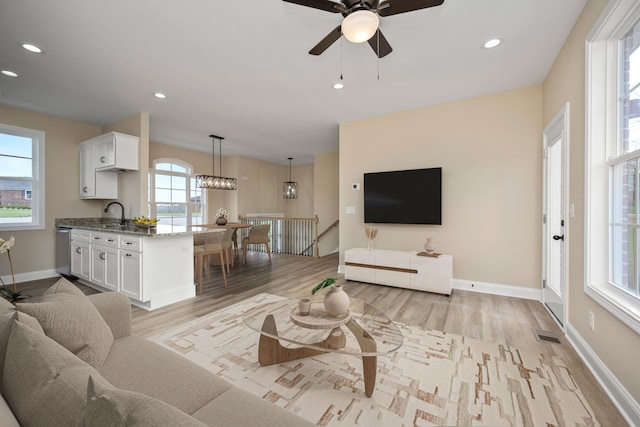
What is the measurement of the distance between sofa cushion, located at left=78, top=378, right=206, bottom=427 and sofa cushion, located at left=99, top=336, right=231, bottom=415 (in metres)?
0.56

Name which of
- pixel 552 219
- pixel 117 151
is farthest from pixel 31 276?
pixel 552 219

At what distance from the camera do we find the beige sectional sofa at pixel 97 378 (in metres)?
0.58

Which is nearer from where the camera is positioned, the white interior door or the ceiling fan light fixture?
the ceiling fan light fixture

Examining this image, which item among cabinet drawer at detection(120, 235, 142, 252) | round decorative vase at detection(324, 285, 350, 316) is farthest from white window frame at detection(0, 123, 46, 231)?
round decorative vase at detection(324, 285, 350, 316)

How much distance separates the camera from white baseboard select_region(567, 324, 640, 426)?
60.7 inches

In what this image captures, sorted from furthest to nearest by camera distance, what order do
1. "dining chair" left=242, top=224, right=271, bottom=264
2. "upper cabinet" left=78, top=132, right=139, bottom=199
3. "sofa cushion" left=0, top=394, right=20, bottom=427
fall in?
"dining chair" left=242, top=224, right=271, bottom=264 < "upper cabinet" left=78, top=132, right=139, bottom=199 < "sofa cushion" left=0, top=394, right=20, bottom=427

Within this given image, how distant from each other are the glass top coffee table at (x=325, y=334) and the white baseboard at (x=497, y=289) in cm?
248

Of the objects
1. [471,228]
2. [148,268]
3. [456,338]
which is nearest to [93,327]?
[148,268]

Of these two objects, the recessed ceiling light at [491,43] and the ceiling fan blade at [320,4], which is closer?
the ceiling fan blade at [320,4]

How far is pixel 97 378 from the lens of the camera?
0.75 m

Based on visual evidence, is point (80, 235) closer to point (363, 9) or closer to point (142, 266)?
point (142, 266)

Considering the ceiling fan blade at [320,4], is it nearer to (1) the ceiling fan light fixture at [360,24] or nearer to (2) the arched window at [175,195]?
(1) the ceiling fan light fixture at [360,24]

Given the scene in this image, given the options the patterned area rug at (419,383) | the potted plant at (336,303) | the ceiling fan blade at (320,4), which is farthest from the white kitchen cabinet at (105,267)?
the ceiling fan blade at (320,4)

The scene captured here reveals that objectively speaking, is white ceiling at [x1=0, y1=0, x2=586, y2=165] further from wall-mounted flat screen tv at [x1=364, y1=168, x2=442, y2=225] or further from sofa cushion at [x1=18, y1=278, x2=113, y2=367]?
sofa cushion at [x1=18, y1=278, x2=113, y2=367]
